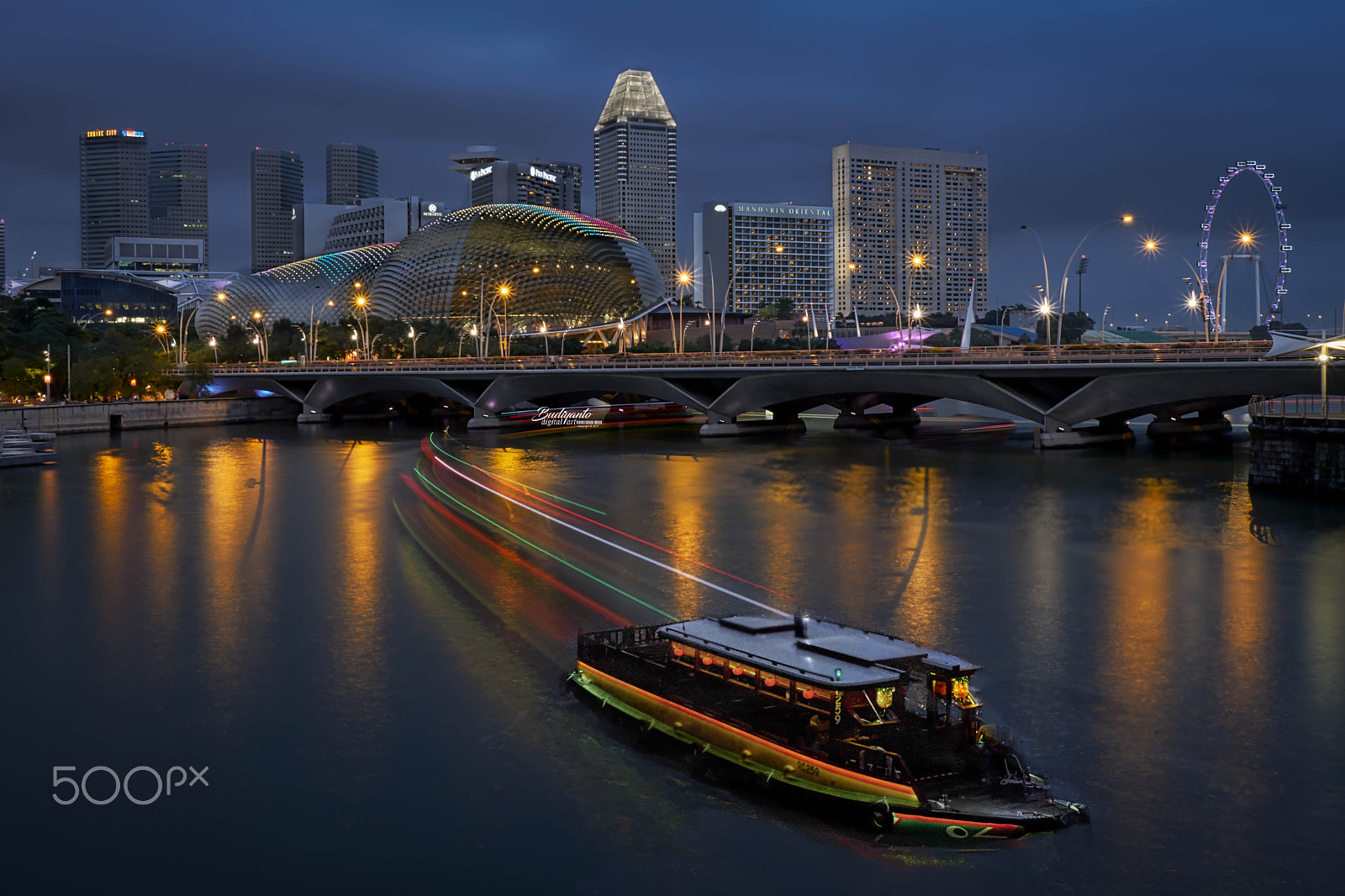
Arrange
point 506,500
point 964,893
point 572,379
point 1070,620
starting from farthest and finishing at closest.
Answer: point 572,379 < point 506,500 < point 1070,620 < point 964,893

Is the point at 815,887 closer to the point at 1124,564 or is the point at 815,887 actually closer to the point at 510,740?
the point at 510,740

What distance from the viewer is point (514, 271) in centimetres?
15238

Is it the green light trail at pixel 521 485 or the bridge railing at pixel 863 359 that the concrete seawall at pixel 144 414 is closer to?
the bridge railing at pixel 863 359

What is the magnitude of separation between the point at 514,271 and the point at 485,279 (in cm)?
404

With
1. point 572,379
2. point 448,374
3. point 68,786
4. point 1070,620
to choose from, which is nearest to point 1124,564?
point 1070,620

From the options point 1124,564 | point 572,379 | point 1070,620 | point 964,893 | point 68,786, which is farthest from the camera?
point 572,379

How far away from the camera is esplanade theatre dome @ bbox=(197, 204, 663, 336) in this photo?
498 feet

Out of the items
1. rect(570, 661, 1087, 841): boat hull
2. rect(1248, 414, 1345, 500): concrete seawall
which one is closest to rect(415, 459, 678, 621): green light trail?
rect(570, 661, 1087, 841): boat hull

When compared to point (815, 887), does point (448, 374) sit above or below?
above

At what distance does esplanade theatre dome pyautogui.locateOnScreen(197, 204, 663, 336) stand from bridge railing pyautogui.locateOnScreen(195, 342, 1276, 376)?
44.7 m

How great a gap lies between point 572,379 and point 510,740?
7348cm

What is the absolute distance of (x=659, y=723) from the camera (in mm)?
15805

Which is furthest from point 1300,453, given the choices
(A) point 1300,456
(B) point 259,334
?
(B) point 259,334

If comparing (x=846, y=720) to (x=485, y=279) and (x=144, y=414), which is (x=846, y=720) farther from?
(x=485, y=279)
